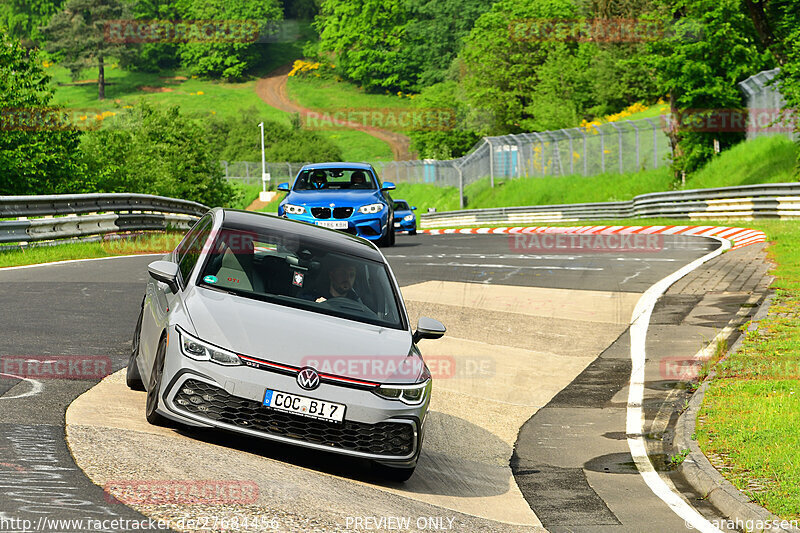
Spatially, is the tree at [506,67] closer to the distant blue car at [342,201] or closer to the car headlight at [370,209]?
the distant blue car at [342,201]

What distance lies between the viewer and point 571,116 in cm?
8456

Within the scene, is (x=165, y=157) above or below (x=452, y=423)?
below

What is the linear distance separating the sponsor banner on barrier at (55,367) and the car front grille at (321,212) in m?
11.4

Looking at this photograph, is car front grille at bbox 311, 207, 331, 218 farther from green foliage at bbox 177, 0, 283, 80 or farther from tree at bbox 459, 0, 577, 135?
green foliage at bbox 177, 0, 283, 80

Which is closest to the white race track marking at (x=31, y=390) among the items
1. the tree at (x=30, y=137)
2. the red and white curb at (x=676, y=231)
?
the red and white curb at (x=676, y=231)

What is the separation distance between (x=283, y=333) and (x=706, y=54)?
39995mm

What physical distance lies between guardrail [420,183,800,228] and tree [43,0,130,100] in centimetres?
12469

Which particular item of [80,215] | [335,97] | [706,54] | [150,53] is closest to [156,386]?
[80,215]

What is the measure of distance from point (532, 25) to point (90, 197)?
78.7 meters

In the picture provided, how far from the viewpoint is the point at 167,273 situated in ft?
25.9

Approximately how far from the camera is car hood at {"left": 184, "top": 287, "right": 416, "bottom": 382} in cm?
694

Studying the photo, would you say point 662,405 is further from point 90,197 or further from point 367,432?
point 90,197

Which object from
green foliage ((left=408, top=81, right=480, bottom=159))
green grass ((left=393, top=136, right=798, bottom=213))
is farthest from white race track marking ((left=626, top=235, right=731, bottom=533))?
green foliage ((left=408, top=81, right=480, bottom=159))

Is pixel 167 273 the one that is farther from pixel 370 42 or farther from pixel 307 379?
pixel 370 42
